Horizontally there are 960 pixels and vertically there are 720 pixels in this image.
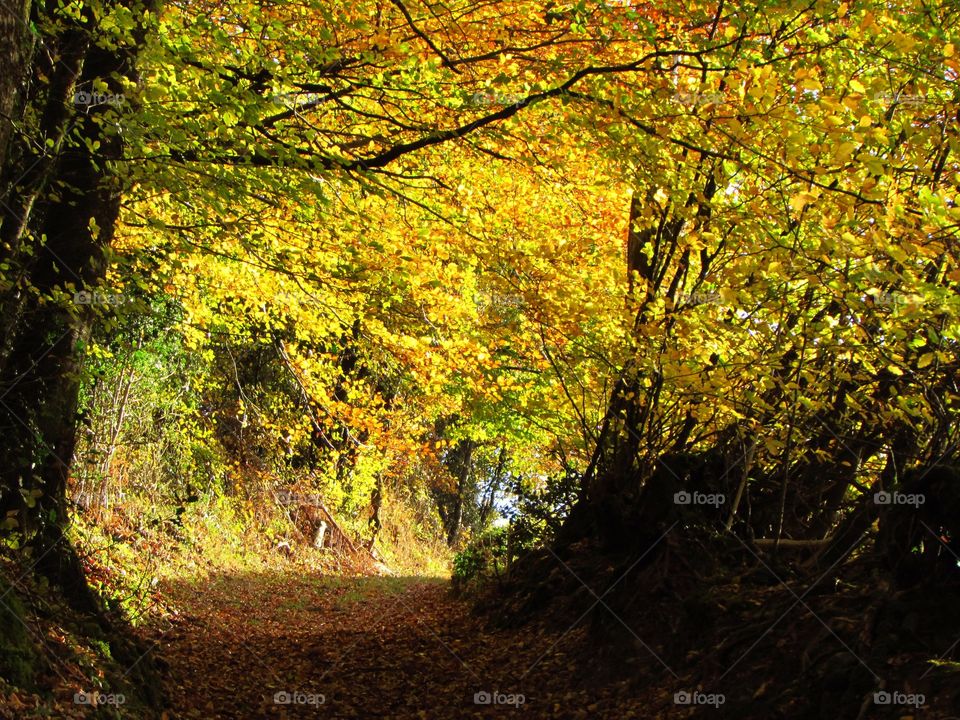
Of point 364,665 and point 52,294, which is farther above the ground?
point 52,294

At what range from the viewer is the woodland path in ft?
24.8

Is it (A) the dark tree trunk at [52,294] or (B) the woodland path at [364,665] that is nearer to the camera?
(A) the dark tree trunk at [52,294]

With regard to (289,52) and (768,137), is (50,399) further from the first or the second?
(768,137)

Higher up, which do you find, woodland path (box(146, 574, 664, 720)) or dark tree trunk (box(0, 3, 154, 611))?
dark tree trunk (box(0, 3, 154, 611))

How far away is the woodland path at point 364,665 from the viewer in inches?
297

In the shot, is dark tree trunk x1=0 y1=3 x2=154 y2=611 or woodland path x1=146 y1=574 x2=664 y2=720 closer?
dark tree trunk x1=0 y1=3 x2=154 y2=611

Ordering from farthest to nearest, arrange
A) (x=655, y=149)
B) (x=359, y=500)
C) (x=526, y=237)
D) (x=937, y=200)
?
(x=359, y=500) → (x=526, y=237) → (x=655, y=149) → (x=937, y=200)

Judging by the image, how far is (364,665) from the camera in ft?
31.5

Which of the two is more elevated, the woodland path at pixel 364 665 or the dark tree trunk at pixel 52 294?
the dark tree trunk at pixel 52 294

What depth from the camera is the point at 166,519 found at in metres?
13.5

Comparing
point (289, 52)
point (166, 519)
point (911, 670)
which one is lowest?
point (911, 670)

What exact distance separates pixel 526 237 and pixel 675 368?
14.2ft

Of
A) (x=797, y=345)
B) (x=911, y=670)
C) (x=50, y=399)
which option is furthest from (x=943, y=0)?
(x=50, y=399)

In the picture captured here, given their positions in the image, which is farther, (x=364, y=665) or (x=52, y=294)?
(x=364, y=665)
